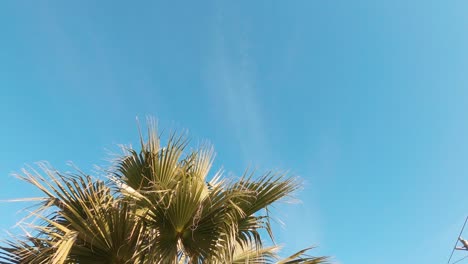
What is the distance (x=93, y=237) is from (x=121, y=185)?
96 cm

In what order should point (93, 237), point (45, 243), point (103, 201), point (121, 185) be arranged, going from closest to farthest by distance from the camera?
point (93, 237), point (45, 243), point (103, 201), point (121, 185)

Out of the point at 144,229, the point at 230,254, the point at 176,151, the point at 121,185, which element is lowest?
the point at 230,254

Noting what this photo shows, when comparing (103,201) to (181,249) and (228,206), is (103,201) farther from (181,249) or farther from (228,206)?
(228,206)

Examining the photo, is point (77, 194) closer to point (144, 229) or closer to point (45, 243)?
point (45, 243)

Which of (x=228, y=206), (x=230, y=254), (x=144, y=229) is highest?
(x=228, y=206)

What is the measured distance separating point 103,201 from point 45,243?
75 centimetres

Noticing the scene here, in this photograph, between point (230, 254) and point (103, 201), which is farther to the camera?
point (103, 201)

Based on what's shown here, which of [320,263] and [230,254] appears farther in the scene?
[320,263]

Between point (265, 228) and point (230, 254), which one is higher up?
point (265, 228)

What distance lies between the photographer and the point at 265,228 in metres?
4.24

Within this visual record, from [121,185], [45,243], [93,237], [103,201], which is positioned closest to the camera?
[93,237]

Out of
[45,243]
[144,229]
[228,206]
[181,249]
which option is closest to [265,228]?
[228,206]

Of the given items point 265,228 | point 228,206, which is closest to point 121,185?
point 228,206

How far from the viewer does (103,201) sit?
4.11 m
